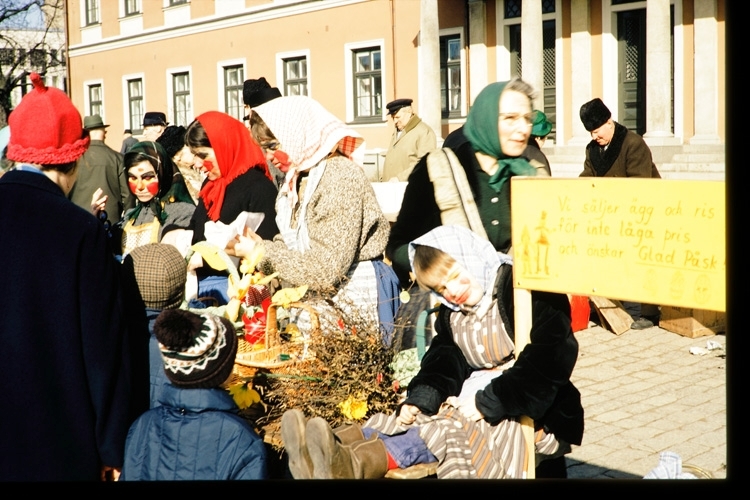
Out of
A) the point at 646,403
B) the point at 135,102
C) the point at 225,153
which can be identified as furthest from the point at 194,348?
the point at 135,102

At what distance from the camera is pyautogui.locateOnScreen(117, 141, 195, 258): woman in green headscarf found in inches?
175

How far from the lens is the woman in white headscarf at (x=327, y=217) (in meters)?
3.41

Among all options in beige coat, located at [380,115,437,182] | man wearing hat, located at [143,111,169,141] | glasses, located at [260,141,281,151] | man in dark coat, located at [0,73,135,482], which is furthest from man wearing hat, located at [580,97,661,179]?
man in dark coat, located at [0,73,135,482]

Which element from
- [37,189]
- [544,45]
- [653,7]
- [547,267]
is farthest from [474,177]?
[544,45]

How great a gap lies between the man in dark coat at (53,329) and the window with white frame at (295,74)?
18.5m

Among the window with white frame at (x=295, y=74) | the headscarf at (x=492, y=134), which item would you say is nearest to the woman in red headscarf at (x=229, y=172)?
the headscarf at (x=492, y=134)

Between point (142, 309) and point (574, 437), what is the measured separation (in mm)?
1444

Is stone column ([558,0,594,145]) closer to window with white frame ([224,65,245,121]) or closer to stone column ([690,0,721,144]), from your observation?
stone column ([690,0,721,144])

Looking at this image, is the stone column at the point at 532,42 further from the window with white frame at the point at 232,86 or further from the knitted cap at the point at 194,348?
the knitted cap at the point at 194,348

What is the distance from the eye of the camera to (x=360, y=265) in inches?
140

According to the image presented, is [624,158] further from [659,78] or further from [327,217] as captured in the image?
[659,78]

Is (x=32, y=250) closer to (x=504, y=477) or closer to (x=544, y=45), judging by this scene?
(x=504, y=477)

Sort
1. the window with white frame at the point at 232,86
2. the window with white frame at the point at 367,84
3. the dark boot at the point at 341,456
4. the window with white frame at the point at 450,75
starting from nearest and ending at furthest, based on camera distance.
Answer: the dark boot at the point at 341,456
the window with white frame at the point at 450,75
the window with white frame at the point at 367,84
the window with white frame at the point at 232,86

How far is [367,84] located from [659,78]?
23.3 ft
